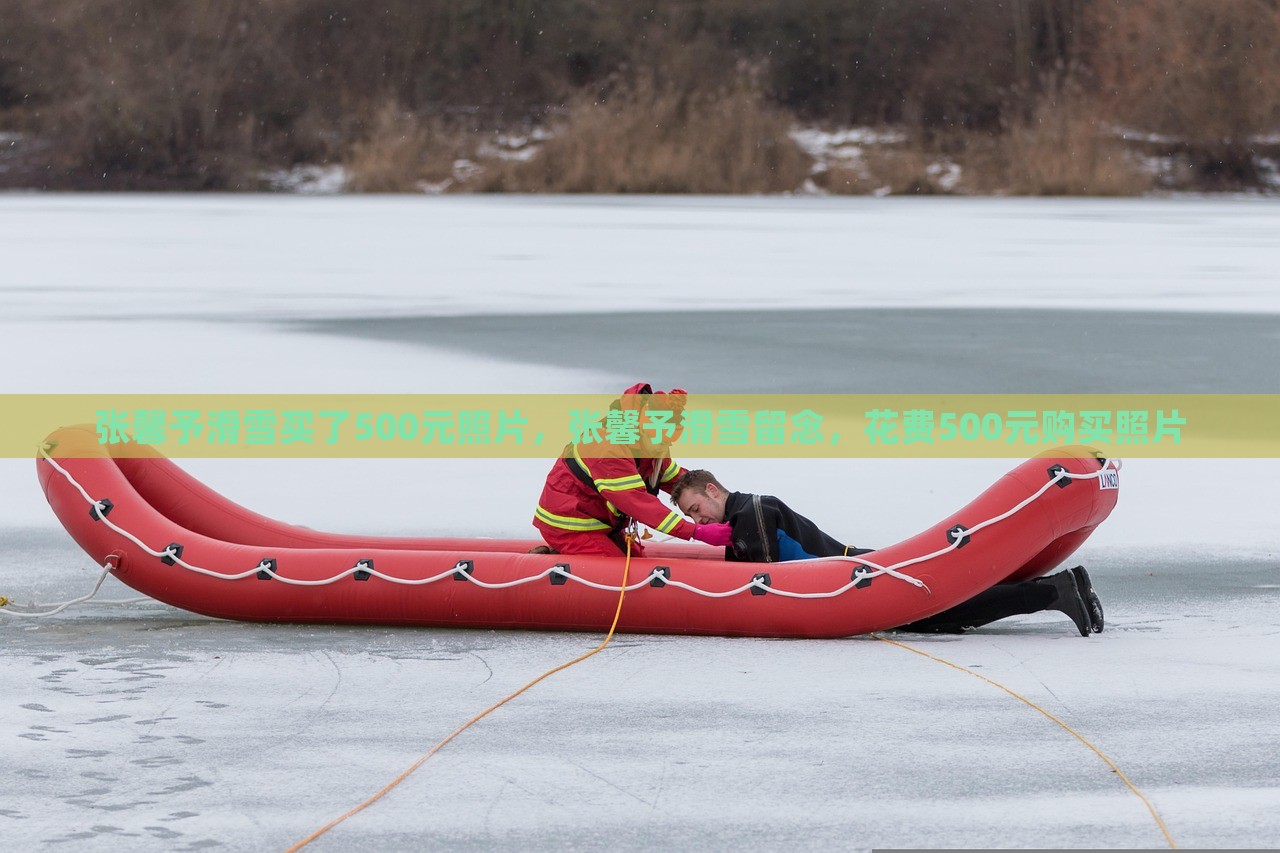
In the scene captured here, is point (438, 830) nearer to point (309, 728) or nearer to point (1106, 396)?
point (309, 728)

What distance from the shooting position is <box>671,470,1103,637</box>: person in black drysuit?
534 cm

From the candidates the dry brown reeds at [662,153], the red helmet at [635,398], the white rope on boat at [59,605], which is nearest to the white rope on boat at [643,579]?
the white rope on boat at [59,605]

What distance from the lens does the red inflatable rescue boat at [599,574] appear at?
522cm

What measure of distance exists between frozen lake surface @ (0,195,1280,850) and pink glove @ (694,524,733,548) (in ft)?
1.04

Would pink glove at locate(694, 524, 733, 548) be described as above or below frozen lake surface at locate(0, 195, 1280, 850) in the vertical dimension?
above

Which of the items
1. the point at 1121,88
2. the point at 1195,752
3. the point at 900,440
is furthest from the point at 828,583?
the point at 1121,88

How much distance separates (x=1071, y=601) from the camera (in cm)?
532

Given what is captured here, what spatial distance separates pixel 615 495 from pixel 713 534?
309 millimetres

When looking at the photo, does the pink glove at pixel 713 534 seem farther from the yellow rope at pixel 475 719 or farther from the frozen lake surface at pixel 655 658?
the frozen lake surface at pixel 655 658

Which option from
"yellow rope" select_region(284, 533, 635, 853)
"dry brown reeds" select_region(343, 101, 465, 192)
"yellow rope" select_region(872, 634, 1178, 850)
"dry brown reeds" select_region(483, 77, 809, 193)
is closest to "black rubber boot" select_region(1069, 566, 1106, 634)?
"yellow rope" select_region(872, 634, 1178, 850)

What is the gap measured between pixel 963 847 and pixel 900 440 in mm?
5623

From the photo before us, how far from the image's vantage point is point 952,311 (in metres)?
14.6

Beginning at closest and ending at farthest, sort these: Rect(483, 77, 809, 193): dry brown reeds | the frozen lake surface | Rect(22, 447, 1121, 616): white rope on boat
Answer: the frozen lake surface < Rect(22, 447, 1121, 616): white rope on boat < Rect(483, 77, 809, 193): dry brown reeds

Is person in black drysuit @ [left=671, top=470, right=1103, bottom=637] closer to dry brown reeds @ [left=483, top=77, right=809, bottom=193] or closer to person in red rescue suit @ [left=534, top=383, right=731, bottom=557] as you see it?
person in red rescue suit @ [left=534, top=383, right=731, bottom=557]
